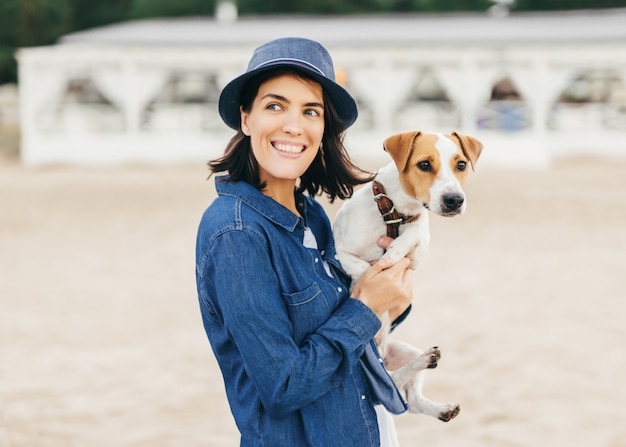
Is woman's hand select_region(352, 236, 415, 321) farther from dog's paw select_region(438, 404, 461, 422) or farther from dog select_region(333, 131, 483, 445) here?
dog's paw select_region(438, 404, 461, 422)

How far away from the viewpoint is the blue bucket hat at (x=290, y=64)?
5.81 ft

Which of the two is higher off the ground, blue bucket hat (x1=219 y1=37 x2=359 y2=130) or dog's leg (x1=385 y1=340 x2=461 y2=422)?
blue bucket hat (x1=219 y1=37 x2=359 y2=130)

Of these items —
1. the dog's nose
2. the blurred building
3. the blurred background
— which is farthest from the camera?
the blurred building

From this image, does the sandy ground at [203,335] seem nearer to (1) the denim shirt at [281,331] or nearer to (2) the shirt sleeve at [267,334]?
(1) the denim shirt at [281,331]

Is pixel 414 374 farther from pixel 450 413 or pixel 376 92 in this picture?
pixel 376 92

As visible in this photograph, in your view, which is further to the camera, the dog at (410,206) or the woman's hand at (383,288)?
the dog at (410,206)

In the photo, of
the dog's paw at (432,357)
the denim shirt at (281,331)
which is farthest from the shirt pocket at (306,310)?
the dog's paw at (432,357)

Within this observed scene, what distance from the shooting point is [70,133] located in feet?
67.3

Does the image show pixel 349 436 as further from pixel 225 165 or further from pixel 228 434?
pixel 228 434

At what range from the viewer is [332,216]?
11.3 metres

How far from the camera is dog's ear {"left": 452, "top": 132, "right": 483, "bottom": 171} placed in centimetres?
250

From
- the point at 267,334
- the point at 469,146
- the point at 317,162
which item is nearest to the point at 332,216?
the point at 469,146

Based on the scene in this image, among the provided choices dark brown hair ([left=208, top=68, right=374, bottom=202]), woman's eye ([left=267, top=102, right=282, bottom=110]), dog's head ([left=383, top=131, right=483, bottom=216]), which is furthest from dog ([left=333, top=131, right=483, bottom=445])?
woman's eye ([left=267, top=102, right=282, bottom=110])

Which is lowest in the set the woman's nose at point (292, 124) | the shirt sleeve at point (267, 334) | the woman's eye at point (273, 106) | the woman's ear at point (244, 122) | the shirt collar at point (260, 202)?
the shirt sleeve at point (267, 334)
